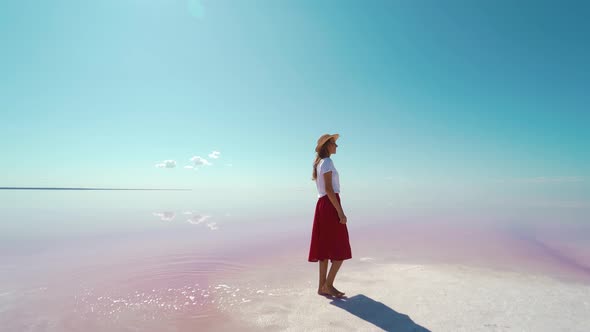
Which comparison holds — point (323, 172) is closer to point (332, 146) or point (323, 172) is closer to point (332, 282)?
point (332, 146)

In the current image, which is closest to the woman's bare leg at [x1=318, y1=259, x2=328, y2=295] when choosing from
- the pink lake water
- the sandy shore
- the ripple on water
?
the sandy shore

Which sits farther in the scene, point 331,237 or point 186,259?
point 186,259

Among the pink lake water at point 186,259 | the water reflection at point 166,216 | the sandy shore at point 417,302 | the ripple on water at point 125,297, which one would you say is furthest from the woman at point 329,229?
the water reflection at point 166,216

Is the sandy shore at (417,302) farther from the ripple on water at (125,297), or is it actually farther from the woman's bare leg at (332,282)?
the ripple on water at (125,297)

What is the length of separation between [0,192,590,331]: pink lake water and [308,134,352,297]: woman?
1.02 meters

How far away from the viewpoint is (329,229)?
4.19 m

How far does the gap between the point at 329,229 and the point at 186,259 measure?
3.68 metres

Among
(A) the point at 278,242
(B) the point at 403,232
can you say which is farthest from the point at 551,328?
(B) the point at 403,232

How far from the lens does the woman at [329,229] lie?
161 inches

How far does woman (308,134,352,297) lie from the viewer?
13.4ft

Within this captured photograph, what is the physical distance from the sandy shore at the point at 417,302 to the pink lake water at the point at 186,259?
0.84ft

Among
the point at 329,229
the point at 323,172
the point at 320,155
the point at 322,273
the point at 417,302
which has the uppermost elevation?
the point at 320,155

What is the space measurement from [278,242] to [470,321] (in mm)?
5532

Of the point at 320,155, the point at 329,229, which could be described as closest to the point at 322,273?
the point at 329,229
